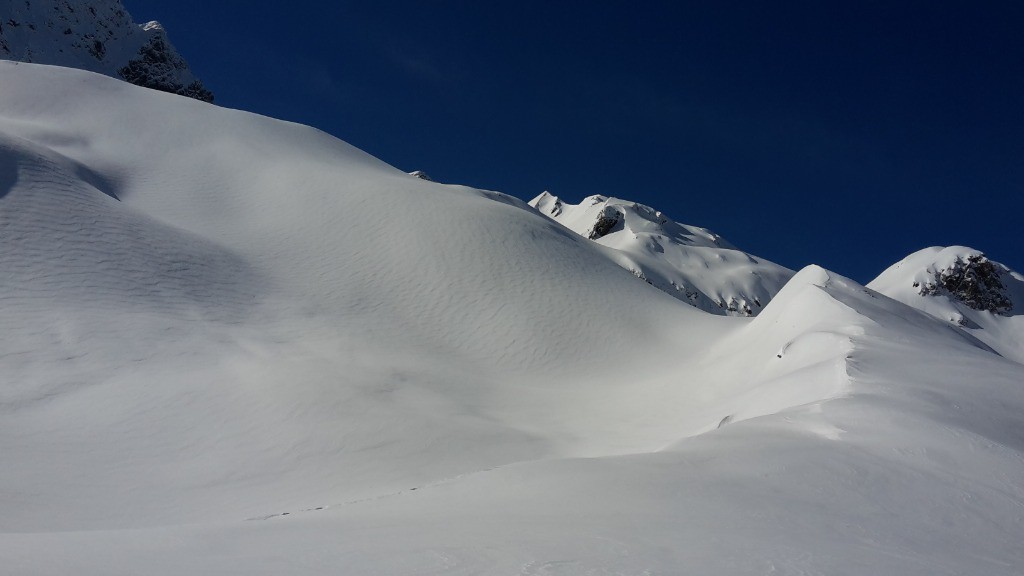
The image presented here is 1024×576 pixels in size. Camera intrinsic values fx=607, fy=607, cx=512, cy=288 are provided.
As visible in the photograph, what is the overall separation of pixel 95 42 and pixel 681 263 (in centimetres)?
6561

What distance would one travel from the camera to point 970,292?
34.0 m

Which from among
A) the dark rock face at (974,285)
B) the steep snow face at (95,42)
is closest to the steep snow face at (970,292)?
the dark rock face at (974,285)

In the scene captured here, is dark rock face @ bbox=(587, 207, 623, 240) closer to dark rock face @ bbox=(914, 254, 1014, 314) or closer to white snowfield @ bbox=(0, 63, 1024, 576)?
dark rock face @ bbox=(914, 254, 1014, 314)

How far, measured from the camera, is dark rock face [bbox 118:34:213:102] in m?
64.5

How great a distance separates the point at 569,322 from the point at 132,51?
69107 mm

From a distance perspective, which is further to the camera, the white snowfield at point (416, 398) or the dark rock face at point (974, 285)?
the dark rock face at point (974, 285)

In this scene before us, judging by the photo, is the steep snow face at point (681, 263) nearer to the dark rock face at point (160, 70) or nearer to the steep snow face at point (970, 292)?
the steep snow face at point (970, 292)

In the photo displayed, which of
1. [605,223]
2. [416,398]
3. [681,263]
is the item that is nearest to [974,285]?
[681,263]

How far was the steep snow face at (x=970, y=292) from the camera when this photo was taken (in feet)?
108

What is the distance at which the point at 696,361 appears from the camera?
1833 cm

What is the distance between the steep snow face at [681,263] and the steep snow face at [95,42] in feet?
157

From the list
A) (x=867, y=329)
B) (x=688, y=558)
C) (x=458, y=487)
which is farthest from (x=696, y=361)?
(x=688, y=558)

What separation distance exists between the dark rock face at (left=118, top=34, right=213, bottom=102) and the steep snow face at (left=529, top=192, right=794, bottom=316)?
148ft

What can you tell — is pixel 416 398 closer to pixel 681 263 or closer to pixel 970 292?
pixel 970 292
